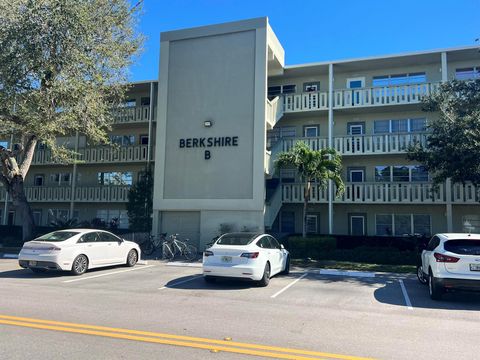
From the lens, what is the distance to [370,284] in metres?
12.2

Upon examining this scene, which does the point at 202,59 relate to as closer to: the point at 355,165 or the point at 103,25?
the point at 103,25

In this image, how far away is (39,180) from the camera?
29.6 metres

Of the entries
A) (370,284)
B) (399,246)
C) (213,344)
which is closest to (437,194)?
(399,246)

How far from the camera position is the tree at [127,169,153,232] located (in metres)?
22.6

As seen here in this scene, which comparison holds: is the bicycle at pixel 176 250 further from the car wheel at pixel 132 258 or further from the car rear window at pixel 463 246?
the car rear window at pixel 463 246

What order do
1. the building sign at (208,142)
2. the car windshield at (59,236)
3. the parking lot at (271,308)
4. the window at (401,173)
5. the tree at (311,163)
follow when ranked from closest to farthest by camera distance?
1. the parking lot at (271,308)
2. the car windshield at (59,236)
3. the tree at (311,163)
4. the building sign at (208,142)
5. the window at (401,173)

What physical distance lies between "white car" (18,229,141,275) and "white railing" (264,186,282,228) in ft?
23.8

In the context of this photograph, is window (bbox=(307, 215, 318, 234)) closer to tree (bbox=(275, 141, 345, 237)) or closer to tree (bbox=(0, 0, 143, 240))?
tree (bbox=(275, 141, 345, 237))

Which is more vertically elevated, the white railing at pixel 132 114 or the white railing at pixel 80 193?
the white railing at pixel 132 114

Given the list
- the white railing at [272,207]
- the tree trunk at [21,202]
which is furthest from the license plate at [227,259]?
the tree trunk at [21,202]

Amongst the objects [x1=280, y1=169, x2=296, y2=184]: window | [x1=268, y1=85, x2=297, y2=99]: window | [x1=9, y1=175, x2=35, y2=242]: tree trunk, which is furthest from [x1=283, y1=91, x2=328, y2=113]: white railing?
[x1=9, y1=175, x2=35, y2=242]: tree trunk

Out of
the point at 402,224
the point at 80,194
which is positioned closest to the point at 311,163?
the point at 402,224

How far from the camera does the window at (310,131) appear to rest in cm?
2389

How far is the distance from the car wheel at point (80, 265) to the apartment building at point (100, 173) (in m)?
11.4
